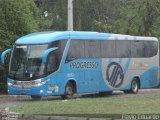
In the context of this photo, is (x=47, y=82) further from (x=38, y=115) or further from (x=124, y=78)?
(x=38, y=115)

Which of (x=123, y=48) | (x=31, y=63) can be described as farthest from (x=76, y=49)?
(x=123, y=48)

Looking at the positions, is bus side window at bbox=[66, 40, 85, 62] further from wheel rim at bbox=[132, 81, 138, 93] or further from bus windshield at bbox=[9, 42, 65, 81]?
wheel rim at bbox=[132, 81, 138, 93]

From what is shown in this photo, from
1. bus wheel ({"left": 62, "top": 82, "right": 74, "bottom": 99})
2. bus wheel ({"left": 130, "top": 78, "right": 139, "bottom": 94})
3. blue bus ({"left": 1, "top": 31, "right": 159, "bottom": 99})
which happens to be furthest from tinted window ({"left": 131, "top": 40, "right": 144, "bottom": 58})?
bus wheel ({"left": 62, "top": 82, "right": 74, "bottom": 99})

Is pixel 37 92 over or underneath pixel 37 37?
underneath

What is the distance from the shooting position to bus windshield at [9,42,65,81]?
2564 cm

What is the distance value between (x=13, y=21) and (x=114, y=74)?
716 cm

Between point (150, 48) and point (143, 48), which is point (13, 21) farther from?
point (150, 48)

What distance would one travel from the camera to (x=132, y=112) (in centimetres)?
1630

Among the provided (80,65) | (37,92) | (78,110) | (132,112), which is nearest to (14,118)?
(78,110)

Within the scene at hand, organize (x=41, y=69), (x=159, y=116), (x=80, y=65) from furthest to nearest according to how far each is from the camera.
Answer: (x=80, y=65)
(x=41, y=69)
(x=159, y=116)

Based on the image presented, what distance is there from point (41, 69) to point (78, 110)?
8.25 metres

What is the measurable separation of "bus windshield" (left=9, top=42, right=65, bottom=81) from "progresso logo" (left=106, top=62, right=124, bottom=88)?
15.1 ft

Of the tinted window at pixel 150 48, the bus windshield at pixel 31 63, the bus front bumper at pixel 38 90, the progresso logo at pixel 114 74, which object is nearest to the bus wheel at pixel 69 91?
the bus front bumper at pixel 38 90

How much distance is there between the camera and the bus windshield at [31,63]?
25.6 meters
